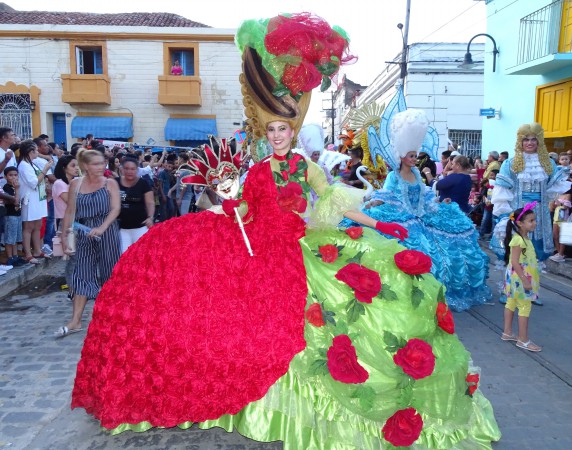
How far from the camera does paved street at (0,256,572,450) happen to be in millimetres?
3109

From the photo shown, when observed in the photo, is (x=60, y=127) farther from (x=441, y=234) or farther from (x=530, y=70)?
(x=441, y=234)

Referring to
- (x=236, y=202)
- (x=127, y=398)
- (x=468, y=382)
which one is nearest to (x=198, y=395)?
(x=127, y=398)

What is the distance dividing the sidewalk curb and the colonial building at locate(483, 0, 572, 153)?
11730 millimetres

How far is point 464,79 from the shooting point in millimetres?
23047

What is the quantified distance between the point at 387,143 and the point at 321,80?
309 centimetres

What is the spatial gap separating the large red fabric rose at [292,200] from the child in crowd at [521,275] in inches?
106

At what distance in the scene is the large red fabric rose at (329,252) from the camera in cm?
275

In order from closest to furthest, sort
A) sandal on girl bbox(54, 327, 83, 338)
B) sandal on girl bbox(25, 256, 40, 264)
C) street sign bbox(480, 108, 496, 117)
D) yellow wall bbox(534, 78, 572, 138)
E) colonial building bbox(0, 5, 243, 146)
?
1. sandal on girl bbox(54, 327, 83, 338)
2. sandal on girl bbox(25, 256, 40, 264)
3. yellow wall bbox(534, 78, 572, 138)
4. street sign bbox(480, 108, 496, 117)
5. colonial building bbox(0, 5, 243, 146)

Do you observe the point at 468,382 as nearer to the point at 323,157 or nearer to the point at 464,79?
the point at 323,157

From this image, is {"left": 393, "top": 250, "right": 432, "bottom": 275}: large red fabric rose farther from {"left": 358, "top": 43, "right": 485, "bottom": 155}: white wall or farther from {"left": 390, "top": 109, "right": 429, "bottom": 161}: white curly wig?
{"left": 358, "top": 43, "right": 485, "bottom": 155}: white wall

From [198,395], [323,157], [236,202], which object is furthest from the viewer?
[323,157]

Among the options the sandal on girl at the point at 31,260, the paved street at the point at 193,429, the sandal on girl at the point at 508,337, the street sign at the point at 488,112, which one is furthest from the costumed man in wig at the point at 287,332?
the street sign at the point at 488,112

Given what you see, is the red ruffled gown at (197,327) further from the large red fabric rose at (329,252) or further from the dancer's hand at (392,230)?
the dancer's hand at (392,230)

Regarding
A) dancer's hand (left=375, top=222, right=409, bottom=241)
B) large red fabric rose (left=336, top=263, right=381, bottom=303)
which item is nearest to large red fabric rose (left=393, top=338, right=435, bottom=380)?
large red fabric rose (left=336, top=263, right=381, bottom=303)
